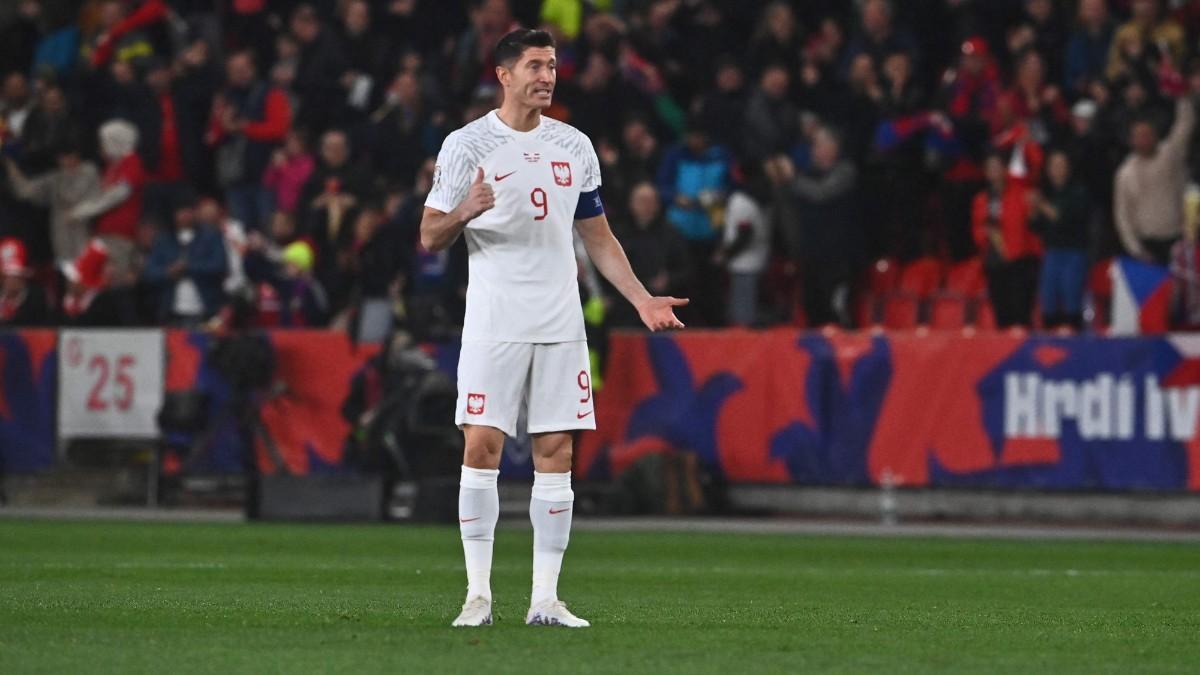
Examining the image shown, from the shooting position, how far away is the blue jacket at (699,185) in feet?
73.5

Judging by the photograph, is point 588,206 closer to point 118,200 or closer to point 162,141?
point 118,200

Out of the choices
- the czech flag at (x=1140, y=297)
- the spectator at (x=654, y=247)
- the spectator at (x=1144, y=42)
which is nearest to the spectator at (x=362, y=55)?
the spectator at (x=654, y=247)

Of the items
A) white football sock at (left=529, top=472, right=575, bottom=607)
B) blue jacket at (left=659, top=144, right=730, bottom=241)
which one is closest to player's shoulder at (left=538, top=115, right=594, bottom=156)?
white football sock at (left=529, top=472, right=575, bottom=607)

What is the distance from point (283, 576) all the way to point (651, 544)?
15.6 feet

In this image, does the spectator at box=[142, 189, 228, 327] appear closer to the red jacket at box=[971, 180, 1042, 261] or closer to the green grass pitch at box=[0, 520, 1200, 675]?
the green grass pitch at box=[0, 520, 1200, 675]

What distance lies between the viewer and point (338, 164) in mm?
23781

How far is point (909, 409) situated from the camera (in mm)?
20469

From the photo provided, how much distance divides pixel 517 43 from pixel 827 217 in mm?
12815

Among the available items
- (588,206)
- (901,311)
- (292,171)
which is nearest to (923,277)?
(901,311)

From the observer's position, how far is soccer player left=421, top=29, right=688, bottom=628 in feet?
30.7

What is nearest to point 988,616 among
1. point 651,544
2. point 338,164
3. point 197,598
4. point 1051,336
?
point 197,598

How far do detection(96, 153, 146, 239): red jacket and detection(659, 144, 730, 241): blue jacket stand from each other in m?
5.99

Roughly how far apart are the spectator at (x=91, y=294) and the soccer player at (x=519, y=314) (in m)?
14.6

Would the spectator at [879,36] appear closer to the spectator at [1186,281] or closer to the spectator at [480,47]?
the spectator at [1186,281]
